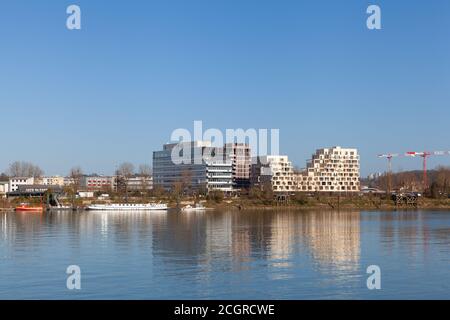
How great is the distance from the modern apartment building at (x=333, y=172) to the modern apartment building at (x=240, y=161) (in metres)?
11.3

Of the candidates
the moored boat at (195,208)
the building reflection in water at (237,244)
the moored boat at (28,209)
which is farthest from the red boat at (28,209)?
the building reflection in water at (237,244)

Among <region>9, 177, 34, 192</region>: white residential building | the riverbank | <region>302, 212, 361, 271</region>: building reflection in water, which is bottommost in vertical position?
the riverbank

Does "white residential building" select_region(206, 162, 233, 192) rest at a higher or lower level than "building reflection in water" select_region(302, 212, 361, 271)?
higher

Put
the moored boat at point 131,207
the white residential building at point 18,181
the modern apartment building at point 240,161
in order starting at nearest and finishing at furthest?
the moored boat at point 131,207
the white residential building at point 18,181
the modern apartment building at point 240,161

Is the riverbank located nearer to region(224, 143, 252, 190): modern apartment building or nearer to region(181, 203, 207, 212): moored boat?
region(181, 203, 207, 212): moored boat

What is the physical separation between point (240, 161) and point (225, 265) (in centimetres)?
10261

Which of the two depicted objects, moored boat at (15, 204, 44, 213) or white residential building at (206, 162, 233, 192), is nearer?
moored boat at (15, 204, 44, 213)

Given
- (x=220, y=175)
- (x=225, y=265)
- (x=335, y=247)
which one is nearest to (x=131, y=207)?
(x=220, y=175)

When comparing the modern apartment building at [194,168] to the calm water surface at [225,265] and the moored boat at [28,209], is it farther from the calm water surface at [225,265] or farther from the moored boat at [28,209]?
the calm water surface at [225,265]

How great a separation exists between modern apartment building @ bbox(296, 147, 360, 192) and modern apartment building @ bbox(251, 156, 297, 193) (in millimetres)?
1934

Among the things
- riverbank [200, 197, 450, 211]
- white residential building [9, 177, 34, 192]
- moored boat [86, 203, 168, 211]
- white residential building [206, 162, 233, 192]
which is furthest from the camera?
white residential building [9, 177, 34, 192]

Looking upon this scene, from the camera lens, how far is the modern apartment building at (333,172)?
119 meters

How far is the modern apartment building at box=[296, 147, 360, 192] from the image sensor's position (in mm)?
119000

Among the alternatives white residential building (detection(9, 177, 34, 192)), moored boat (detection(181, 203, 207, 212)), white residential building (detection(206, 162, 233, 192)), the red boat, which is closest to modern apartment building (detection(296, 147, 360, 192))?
white residential building (detection(206, 162, 233, 192))
